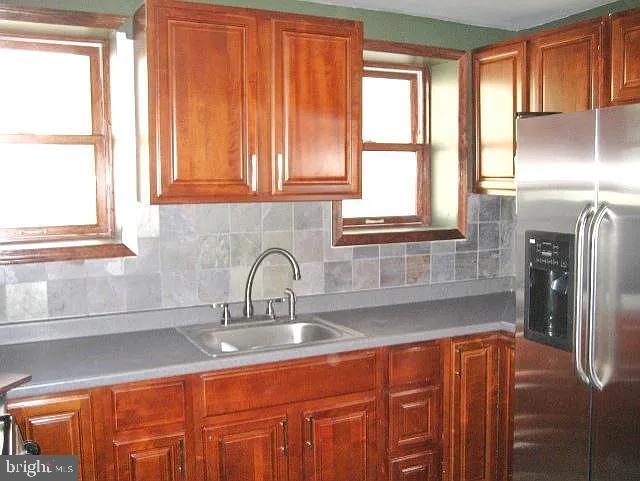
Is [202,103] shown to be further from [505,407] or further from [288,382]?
[505,407]

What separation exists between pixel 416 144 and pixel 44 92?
6.10ft

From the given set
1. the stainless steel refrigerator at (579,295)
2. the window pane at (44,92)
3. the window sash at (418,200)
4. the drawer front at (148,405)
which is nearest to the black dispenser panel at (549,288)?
the stainless steel refrigerator at (579,295)

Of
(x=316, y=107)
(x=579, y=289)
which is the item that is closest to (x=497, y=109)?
(x=316, y=107)

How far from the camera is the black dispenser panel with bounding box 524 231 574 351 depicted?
2.45 meters

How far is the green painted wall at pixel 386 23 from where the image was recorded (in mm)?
2656

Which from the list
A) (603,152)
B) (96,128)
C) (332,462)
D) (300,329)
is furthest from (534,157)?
(96,128)

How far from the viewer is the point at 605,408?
7.82ft

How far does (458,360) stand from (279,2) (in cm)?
180

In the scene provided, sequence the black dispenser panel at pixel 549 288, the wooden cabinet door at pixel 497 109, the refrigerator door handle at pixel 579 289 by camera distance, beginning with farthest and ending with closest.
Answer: the wooden cabinet door at pixel 497 109, the black dispenser panel at pixel 549 288, the refrigerator door handle at pixel 579 289

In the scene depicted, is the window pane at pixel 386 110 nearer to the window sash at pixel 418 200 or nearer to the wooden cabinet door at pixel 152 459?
the window sash at pixel 418 200

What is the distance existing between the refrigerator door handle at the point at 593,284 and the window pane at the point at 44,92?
206 centimetres

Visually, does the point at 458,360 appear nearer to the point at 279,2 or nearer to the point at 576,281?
the point at 576,281

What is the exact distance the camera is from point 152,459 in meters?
2.27

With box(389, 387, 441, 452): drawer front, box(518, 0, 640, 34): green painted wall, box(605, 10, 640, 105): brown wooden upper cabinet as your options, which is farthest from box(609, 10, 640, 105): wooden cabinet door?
box(389, 387, 441, 452): drawer front
